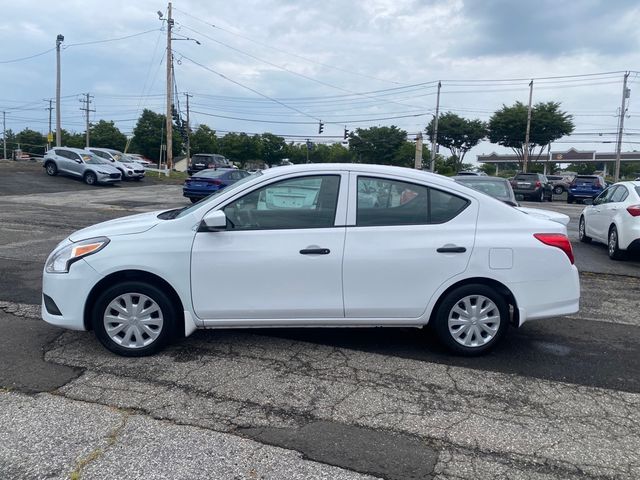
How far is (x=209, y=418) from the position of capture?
3.73m

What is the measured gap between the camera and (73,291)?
4652 mm

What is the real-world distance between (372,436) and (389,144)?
160ft

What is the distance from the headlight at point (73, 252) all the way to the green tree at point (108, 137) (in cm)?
7635

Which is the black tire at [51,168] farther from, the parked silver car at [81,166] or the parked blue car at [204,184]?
the parked blue car at [204,184]

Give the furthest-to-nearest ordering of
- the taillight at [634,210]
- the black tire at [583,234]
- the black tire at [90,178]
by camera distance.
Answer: the black tire at [90,178] → the black tire at [583,234] → the taillight at [634,210]

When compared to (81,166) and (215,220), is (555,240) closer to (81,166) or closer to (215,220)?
(215,220)

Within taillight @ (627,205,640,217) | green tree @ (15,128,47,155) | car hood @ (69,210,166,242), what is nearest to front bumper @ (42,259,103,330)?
car hood @ (69,210,166,242)

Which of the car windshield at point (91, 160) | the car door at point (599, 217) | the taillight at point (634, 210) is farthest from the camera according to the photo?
the car windshield at point (91, 160)

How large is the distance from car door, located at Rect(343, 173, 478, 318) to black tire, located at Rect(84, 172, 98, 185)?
26.5 m

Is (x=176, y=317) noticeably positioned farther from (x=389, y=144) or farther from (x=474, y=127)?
(x=474, y=127)

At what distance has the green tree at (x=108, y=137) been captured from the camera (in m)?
76.4

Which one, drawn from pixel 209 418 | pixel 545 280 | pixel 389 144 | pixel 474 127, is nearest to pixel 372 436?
pixel 209 418

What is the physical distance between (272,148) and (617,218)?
5868 cm

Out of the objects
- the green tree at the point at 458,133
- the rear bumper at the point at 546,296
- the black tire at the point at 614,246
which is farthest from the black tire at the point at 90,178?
the green tree at the point at 458,133
